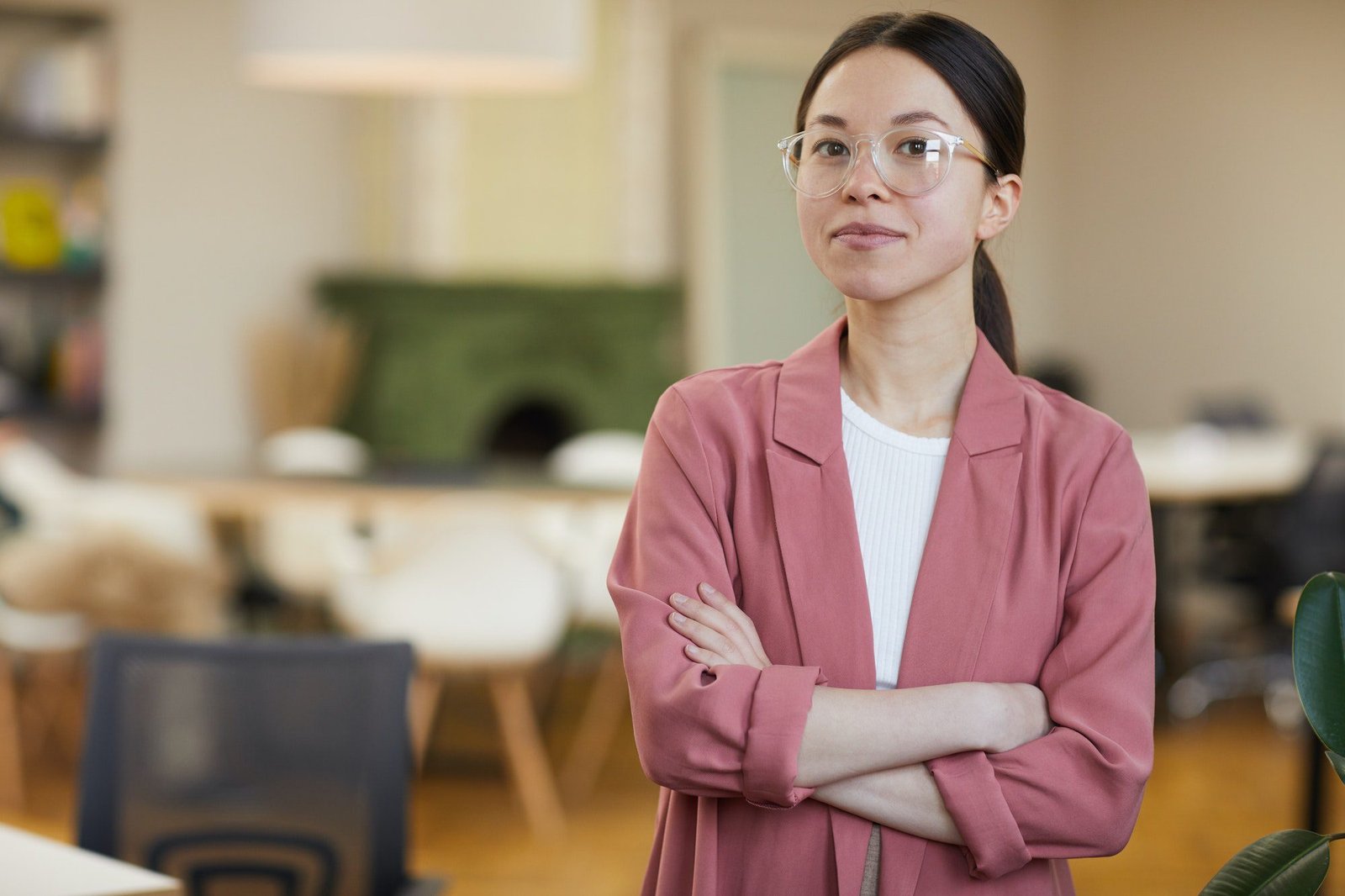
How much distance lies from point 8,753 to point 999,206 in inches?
157

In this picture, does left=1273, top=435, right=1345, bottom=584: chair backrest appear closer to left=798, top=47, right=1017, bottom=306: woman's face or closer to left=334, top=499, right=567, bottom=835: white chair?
left=334, top=499, right=567, bottom=835: white chair

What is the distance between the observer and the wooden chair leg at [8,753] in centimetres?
436

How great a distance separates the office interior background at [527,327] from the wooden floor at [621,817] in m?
0.02

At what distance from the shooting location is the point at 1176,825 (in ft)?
14.0

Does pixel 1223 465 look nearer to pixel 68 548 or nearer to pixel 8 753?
A: pixel 68 548

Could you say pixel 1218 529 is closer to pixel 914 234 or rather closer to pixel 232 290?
pixel 232 290

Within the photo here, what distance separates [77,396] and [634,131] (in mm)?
2860

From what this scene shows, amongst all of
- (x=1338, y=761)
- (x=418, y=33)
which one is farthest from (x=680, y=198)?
(x=1338, y=761)

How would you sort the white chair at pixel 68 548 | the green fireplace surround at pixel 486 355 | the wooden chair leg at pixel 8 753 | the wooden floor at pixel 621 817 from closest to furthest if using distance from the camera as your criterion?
1. the wooden floor at pixel 621 817
2. the white chair at pixel 68 548
3. the wooden chair leg at pixel 8 753
4. the green fireplace surround at pixel 486 355

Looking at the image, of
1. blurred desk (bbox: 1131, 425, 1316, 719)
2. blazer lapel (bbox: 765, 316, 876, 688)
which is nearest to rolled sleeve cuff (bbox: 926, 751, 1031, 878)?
blazer lapel (bbox: 765, 316, 876, 688)

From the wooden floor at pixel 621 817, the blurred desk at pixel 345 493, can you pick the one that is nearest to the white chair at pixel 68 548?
the blurred desk at pixel 345 493

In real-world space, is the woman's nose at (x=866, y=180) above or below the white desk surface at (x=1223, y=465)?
above

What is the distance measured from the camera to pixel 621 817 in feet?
14.3

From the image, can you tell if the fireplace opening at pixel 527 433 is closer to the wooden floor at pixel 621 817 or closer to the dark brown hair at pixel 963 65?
the wooden floor at pixel 621 817
